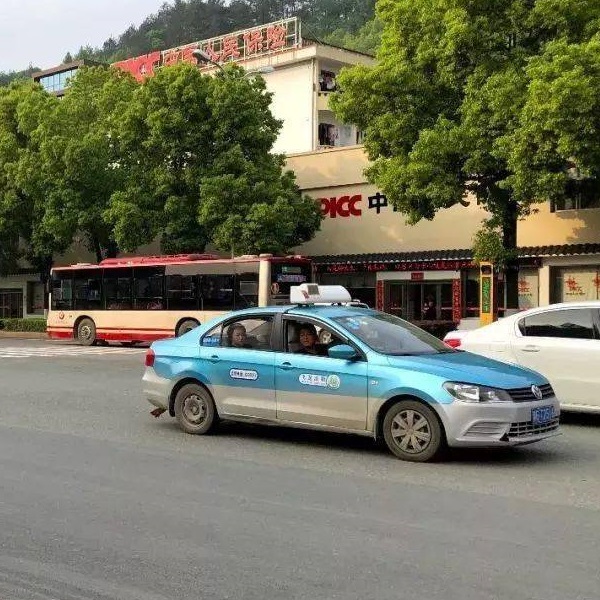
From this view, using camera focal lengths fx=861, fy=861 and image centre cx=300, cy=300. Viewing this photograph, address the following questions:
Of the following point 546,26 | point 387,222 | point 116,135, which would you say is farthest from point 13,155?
point 546,26

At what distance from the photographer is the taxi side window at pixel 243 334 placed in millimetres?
9198

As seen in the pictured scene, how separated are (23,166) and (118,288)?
447 inches

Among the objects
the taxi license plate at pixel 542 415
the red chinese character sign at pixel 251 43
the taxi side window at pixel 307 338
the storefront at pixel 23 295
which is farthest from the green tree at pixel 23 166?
the taxi license plate at pixel 542 415

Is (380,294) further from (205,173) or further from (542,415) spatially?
(542,415)

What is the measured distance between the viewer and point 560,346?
407 inches

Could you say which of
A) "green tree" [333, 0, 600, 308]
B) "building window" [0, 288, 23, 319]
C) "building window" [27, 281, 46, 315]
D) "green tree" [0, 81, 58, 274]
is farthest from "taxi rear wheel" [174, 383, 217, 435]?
"building window" [0, 288, 23, 319]

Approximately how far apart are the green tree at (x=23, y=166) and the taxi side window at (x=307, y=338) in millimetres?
30500

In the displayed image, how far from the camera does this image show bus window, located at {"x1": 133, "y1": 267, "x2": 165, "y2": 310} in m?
27.5

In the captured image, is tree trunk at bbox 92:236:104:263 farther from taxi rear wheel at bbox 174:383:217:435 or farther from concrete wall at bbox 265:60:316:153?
taxi rear wheel at bbox 174:383:217:435

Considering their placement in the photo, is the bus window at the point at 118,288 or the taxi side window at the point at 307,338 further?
the bus window at the point at 118,288

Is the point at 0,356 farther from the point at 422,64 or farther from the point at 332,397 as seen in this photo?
the point at 332,397

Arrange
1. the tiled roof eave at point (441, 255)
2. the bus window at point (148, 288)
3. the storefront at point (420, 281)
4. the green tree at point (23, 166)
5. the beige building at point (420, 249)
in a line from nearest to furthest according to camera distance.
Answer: the tiled roof eave at point (441, 255) < the bus window at point (148, 288) < the beige building at point (420, 249) < the storefront at point (420, 281) < the green tree at point (23, 166)

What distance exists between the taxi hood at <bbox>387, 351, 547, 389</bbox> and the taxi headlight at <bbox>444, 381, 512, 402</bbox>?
0.04 meters

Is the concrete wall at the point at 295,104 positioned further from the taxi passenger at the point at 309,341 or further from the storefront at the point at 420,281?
the taxi passenger at the point at 309,341
